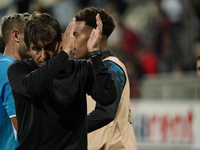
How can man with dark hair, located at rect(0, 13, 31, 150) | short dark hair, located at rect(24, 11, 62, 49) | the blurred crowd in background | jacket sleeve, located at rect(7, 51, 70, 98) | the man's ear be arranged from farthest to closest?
the blurred crowd in background → the man's ear → man with dark hair, located at rect(0, 13, 31, 150) → short dark hair, located at rect(24, 11, 62, 49) → jacket sleeve, located at rect(7, 51, 70, 98)

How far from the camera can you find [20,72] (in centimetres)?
202

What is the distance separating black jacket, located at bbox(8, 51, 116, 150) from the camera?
198 cm

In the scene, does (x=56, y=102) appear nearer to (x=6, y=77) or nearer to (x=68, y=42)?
(x=68, y=42)

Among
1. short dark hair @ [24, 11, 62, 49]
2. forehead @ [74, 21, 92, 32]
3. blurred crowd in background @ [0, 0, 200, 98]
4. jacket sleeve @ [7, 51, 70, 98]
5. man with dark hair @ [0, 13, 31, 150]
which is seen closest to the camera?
jacket sleeve @ [7, 51, 70, 98]

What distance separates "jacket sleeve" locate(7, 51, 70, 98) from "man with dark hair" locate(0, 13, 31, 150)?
0.64 meters

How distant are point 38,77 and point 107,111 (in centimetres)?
91

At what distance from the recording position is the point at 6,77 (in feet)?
8.73

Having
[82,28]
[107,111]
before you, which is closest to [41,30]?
[107,111]

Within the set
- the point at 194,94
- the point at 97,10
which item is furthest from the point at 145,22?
the point at 97,10

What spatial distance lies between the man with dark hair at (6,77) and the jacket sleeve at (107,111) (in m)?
0.54

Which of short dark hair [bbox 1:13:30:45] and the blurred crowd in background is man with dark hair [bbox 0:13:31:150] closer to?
short dark hair [bbox 1:13:30:45]

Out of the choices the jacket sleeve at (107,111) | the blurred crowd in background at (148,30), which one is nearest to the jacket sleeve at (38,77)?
the jacket sleeve at (107,111)

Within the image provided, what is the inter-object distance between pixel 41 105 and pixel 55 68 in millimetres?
254

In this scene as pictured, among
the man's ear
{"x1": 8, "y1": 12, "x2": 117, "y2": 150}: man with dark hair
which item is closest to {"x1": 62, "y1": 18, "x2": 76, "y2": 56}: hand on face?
{"x1": 8, "y1": 12, "x2": 117, "y2": 150}: man with dark hair
